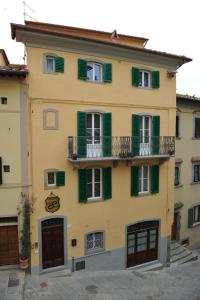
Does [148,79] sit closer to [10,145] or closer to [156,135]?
[156,135]

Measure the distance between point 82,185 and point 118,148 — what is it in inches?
113

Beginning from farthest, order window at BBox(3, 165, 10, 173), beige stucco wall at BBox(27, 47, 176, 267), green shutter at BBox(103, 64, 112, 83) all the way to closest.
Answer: green shutter at BBox(103, 64, 112, 83), beige stucco wall at BBox(27, 47, 176, 267), window at BBox(3, 165, 10, 173)

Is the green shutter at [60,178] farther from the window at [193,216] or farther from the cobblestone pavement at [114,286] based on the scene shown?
the window at [193,216]

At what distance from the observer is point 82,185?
1483cm

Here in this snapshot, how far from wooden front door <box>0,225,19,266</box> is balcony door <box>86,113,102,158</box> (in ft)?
18.1

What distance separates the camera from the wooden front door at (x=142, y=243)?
16969 mm

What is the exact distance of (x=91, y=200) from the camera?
1523cm

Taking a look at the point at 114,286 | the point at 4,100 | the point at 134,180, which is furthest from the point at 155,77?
the point at 114,286

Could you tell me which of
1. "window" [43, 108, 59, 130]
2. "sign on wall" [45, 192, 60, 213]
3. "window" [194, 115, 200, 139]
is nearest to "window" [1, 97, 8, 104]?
"window" [43, 108, 59, 130]

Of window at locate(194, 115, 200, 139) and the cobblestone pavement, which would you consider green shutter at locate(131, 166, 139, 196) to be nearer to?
the cobblestone pavement

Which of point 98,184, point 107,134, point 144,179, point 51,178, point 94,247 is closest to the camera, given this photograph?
point 51,178

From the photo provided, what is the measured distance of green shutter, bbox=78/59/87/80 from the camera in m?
14.2

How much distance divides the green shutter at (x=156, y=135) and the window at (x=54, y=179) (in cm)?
576

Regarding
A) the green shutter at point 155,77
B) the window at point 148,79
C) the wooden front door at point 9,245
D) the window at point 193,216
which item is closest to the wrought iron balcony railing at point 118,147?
the window at point 148,79
